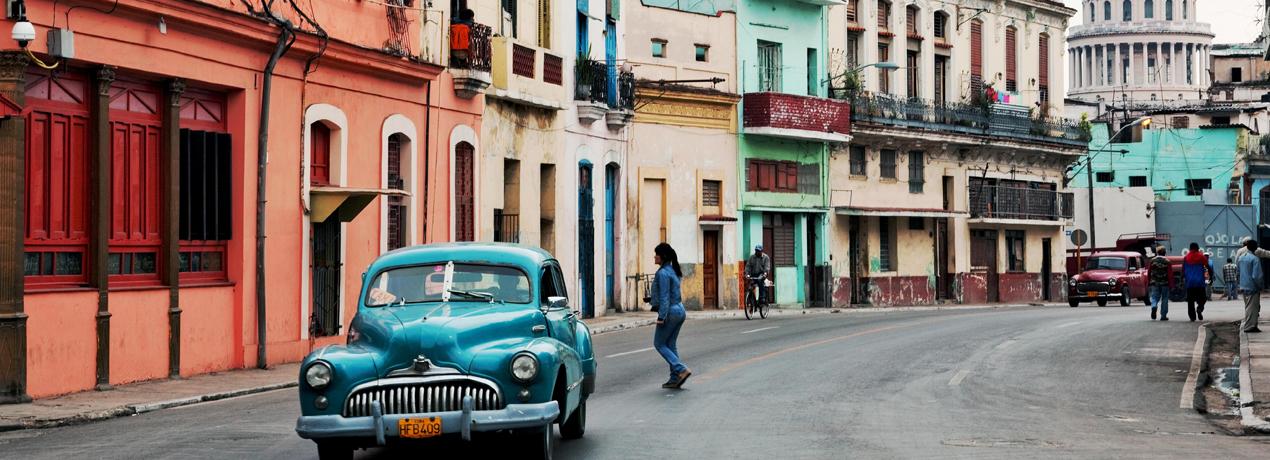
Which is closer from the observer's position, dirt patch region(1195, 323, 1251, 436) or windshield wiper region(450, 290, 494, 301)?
windshield wiper region(450, 290, 494, 301)

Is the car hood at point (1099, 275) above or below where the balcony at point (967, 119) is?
below

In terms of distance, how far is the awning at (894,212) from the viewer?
167 feet

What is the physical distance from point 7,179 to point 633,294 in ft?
79.1

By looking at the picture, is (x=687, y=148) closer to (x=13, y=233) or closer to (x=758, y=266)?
(x=758, y=266)

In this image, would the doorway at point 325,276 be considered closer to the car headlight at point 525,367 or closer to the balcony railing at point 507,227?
the balcony railing at point 507,227

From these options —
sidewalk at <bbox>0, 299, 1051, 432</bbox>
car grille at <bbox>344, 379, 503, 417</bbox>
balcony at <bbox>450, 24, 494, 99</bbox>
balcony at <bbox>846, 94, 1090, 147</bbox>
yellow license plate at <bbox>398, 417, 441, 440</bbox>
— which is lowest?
sidewalk at <bbox>0, 299, 1051, 432</bbox>

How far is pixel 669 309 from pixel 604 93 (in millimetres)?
20782

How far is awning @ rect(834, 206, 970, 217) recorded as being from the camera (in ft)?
167

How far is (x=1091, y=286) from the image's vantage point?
163ft

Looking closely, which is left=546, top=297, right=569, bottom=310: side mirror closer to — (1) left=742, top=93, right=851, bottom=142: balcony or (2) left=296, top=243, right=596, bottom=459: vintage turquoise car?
(2) left=296, top=243, right=596, bottom=459: vintage turquoise car

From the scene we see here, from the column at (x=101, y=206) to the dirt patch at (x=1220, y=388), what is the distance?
40.7 feet

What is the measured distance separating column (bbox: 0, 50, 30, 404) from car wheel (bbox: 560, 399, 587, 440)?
7.10 metres

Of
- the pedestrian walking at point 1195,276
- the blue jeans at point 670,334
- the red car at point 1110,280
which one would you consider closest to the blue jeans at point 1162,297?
the pedestrian walking at point 1195,276

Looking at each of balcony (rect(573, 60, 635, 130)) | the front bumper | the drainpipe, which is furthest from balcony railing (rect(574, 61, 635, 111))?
the front bumper
